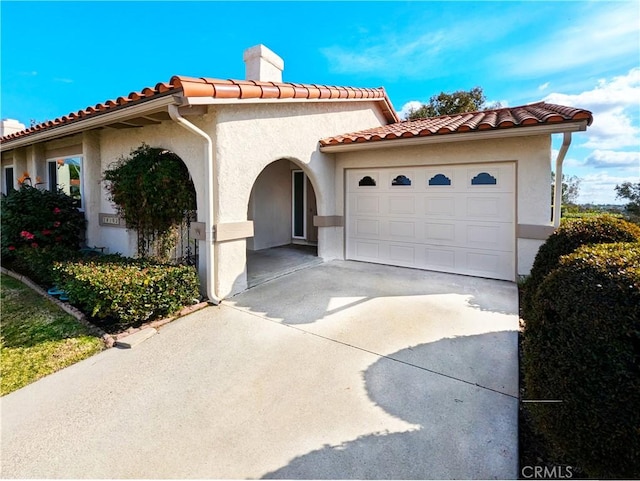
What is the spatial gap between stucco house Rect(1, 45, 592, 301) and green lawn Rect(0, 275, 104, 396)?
223cm

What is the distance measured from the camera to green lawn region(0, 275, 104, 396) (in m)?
4.36

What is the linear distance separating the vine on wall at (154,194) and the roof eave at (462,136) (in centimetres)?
411

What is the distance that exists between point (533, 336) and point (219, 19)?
36.5 feet

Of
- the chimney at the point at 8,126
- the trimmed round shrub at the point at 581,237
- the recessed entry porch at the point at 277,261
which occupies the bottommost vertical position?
the recessed entry porch at the point at 277,261

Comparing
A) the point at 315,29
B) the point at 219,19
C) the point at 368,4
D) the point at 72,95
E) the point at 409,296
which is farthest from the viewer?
the point at 72,95

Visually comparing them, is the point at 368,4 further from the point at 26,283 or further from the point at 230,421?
the point at 26,283

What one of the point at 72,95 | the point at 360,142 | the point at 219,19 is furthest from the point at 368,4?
the point at 72,95

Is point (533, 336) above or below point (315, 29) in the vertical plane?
below

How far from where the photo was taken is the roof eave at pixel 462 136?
629cm

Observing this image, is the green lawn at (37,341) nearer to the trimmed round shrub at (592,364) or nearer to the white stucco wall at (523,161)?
the trimmed round shrub at (592,364)

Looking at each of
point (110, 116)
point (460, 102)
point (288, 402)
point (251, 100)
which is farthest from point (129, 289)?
point (460, 102)

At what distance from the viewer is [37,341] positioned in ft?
16.9

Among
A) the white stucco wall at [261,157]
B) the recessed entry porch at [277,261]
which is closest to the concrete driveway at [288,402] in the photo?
the recessed entry porch at [277,261]

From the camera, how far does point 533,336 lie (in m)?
2.65
